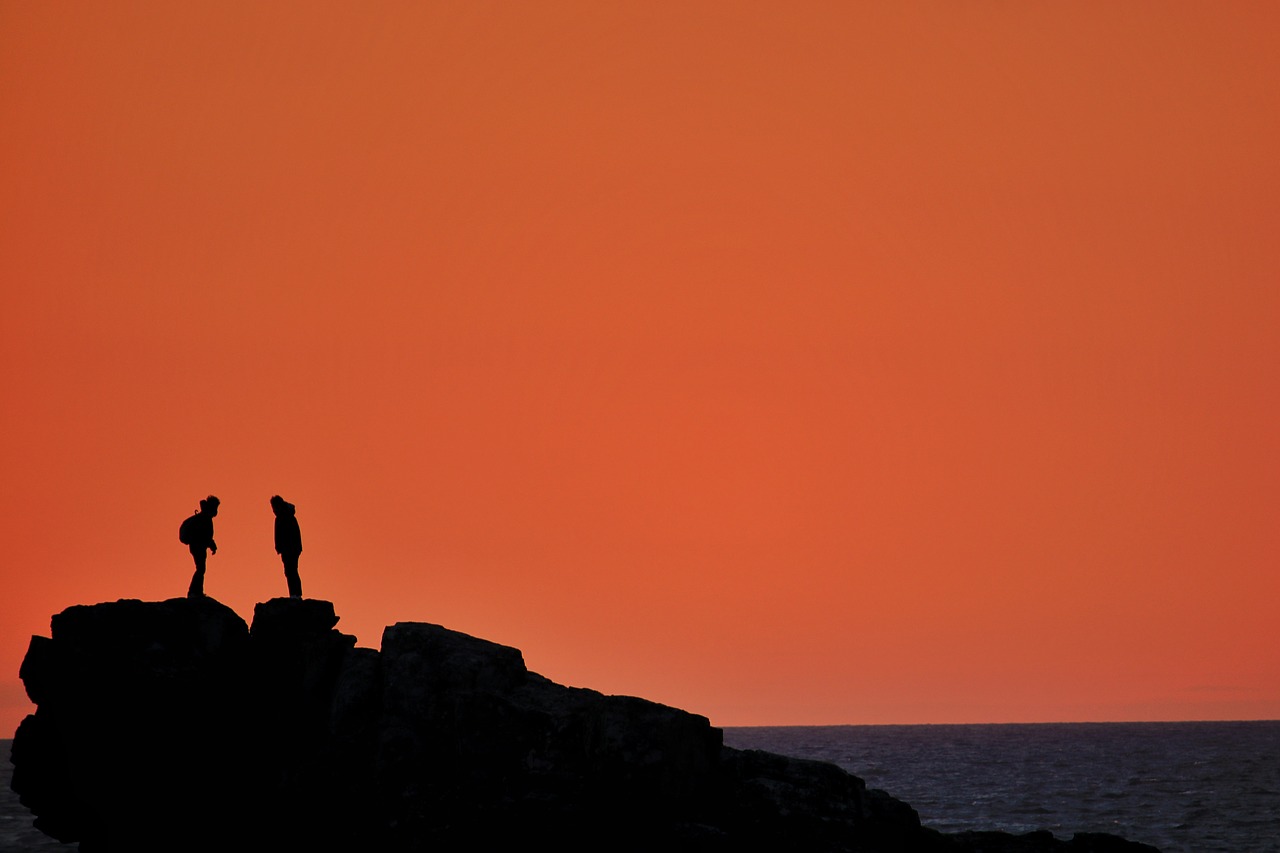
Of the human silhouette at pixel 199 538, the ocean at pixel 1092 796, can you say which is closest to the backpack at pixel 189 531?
the human silhouette at pixel 199 538

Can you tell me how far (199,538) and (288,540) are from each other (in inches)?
88.5

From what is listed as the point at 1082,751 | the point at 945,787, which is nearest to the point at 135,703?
the point at 945,787

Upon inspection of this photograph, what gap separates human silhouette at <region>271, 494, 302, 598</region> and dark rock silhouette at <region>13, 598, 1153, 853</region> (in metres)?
1.66

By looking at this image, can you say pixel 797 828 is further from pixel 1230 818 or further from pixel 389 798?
pixel 1230 818

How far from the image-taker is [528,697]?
3812cm

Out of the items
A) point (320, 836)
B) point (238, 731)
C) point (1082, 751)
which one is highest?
point (1082, 751)

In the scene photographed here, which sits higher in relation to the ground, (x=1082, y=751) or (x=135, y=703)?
(x=1082, y=751)

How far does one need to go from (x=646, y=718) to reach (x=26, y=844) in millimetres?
57614

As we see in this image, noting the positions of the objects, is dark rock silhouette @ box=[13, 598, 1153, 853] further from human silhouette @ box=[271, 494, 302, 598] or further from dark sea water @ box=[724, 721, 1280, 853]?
dark sea water @ box=[724, 721, 1280, 853]

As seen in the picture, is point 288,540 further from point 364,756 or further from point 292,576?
point 364,756

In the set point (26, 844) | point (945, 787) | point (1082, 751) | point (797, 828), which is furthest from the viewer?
point (1082, 751)

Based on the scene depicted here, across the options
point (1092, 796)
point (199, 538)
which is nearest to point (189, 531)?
point (199, 538)

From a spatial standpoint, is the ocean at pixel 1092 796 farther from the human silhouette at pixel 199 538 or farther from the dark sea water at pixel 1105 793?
the human silhouette at pixel 199 538

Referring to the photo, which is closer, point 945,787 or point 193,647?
point 193,647
